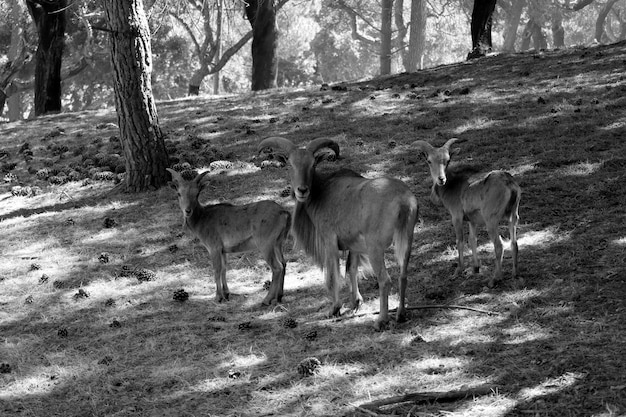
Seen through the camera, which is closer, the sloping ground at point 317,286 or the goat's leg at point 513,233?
the sloping ground at point 317,286

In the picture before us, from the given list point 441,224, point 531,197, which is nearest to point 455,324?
point 441,224

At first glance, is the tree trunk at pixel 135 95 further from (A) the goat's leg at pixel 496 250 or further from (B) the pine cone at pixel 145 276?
(A) the goat's leg at pixel 496 250

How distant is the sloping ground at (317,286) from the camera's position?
23.4 feet

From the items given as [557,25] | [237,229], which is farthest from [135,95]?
[557,25]

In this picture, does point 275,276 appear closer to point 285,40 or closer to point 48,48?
point 48,48

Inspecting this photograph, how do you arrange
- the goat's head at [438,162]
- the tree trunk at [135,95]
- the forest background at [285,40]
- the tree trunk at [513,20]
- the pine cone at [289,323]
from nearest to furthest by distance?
1. the pine cone at [289,323]
2. the goat's head at [438,162]
3. the tree trunk at [135,95]
4. the forest background at [285,40]
5. the tree trunk at [513,20]

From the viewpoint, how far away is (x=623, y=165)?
1317 centimetres

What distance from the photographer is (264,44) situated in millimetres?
27125

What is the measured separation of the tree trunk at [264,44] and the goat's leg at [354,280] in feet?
60.0

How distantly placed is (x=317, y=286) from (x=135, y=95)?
5.87 metres

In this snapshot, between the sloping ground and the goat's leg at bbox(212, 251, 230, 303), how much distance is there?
0.72ft

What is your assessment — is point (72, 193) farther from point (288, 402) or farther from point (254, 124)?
point (288, 402)

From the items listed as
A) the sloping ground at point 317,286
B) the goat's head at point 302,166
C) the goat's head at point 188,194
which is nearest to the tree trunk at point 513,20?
the sloping ground at point 317,286

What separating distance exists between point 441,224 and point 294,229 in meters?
3.20
